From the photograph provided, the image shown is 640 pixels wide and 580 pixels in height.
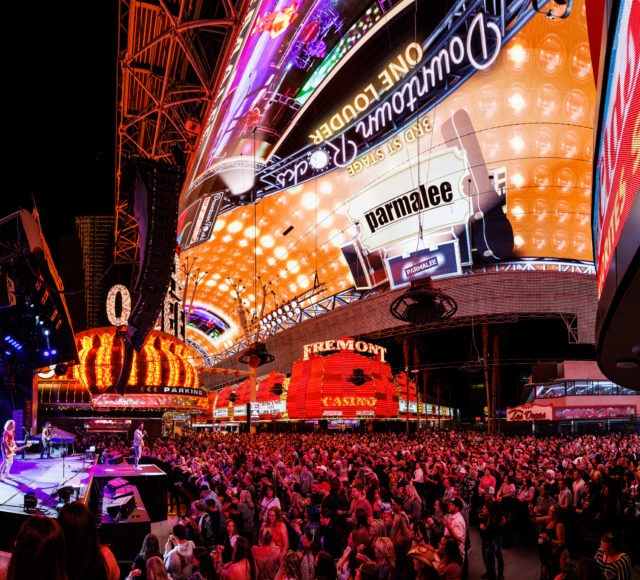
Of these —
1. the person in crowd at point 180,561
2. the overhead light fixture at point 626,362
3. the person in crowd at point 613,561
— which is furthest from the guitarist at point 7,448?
the overhead light fixture at point 626,362

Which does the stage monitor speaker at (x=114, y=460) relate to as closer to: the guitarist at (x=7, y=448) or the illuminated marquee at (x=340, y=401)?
the illuminated marquee at (x=340, y=401)

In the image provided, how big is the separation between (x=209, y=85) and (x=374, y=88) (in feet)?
37.8

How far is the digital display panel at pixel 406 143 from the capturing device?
19.5 m

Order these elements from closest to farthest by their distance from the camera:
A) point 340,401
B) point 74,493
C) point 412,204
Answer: point 74,493, point 340,401, point 412,204

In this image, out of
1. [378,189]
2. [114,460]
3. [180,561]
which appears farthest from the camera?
[378,189]

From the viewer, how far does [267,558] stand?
6.01 m

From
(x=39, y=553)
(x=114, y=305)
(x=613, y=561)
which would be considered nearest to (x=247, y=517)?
(x=613, y=561)

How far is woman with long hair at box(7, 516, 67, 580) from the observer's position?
2.48m

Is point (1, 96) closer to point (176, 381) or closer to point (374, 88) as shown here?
point (374, 88)

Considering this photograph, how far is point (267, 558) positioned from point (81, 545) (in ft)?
11.8

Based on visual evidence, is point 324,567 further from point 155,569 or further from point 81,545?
point 81,545

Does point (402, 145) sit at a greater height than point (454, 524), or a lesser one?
greater

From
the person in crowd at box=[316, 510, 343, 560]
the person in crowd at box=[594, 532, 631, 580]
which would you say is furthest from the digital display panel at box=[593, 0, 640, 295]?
the person in crowd at box=[316, 510, 343, 560]

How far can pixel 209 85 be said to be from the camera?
13.5 meters
